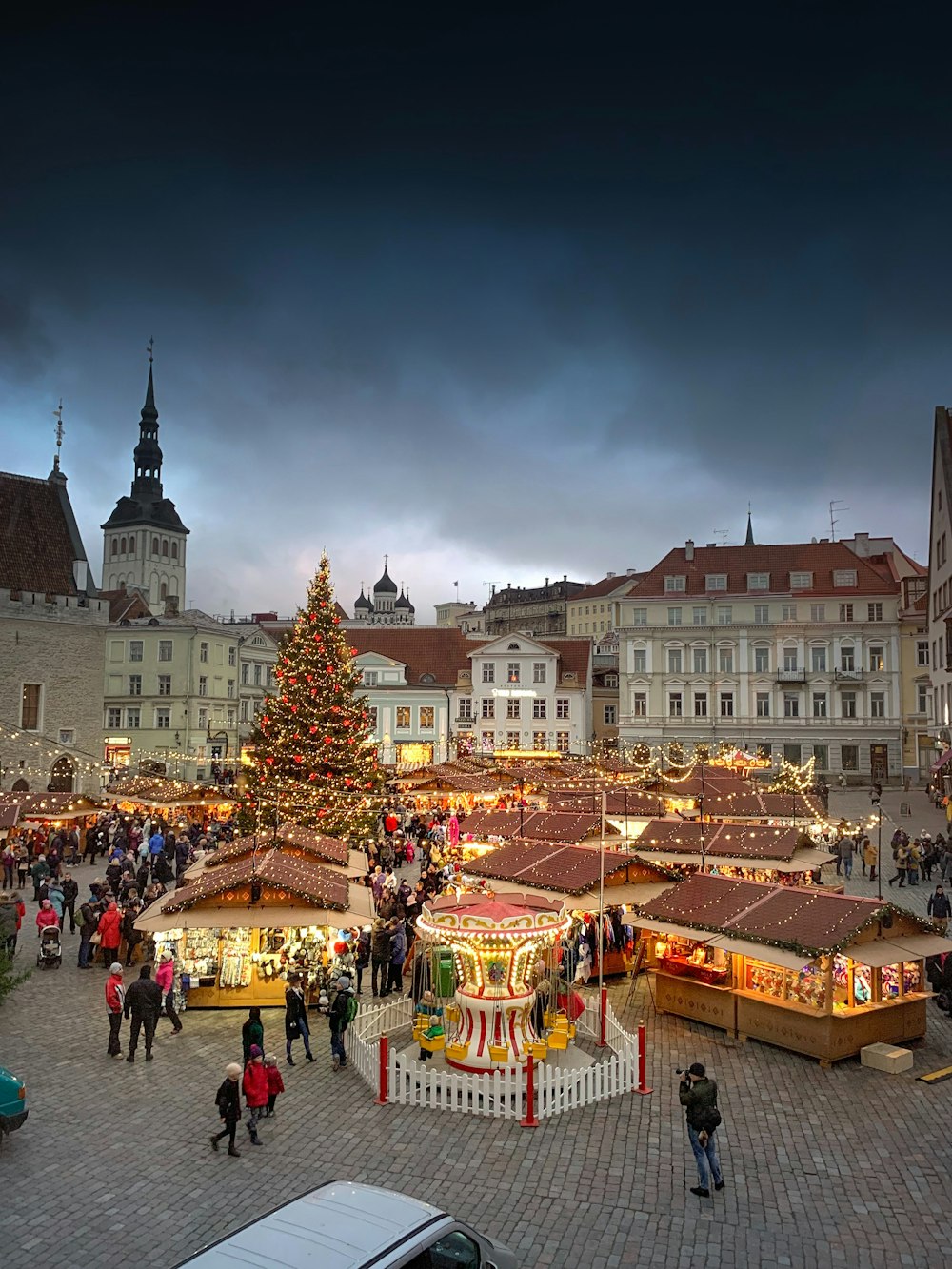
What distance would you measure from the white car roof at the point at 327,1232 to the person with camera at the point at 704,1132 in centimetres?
397

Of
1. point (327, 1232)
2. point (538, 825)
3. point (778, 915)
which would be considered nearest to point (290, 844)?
point (538, 825)

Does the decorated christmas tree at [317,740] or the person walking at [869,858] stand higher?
the decorated christmas tree at [317,740]

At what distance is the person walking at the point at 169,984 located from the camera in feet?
48.3

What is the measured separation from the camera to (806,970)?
13.8m

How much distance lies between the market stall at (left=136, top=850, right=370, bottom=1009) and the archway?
3131 cm

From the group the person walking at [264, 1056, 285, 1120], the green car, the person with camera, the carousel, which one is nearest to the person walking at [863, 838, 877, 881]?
the carousel

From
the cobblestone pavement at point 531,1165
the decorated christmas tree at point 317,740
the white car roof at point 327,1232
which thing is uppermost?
the decorated christmas tree at point 317,740

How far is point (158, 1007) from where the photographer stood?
13516 mm

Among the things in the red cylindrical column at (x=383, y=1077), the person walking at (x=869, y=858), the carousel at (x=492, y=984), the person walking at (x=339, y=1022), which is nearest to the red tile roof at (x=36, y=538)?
the person walking at (x=869, y=858)

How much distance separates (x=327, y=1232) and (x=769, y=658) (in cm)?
6170

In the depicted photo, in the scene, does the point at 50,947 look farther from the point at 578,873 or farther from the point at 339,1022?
the point at 578,873

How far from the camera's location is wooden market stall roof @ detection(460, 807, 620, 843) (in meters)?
23.6

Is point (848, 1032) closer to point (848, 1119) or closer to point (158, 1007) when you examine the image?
point (848, 1119)

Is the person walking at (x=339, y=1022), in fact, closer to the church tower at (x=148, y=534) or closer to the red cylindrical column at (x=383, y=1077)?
the red cylindrical column at (x=383, y=1077)
